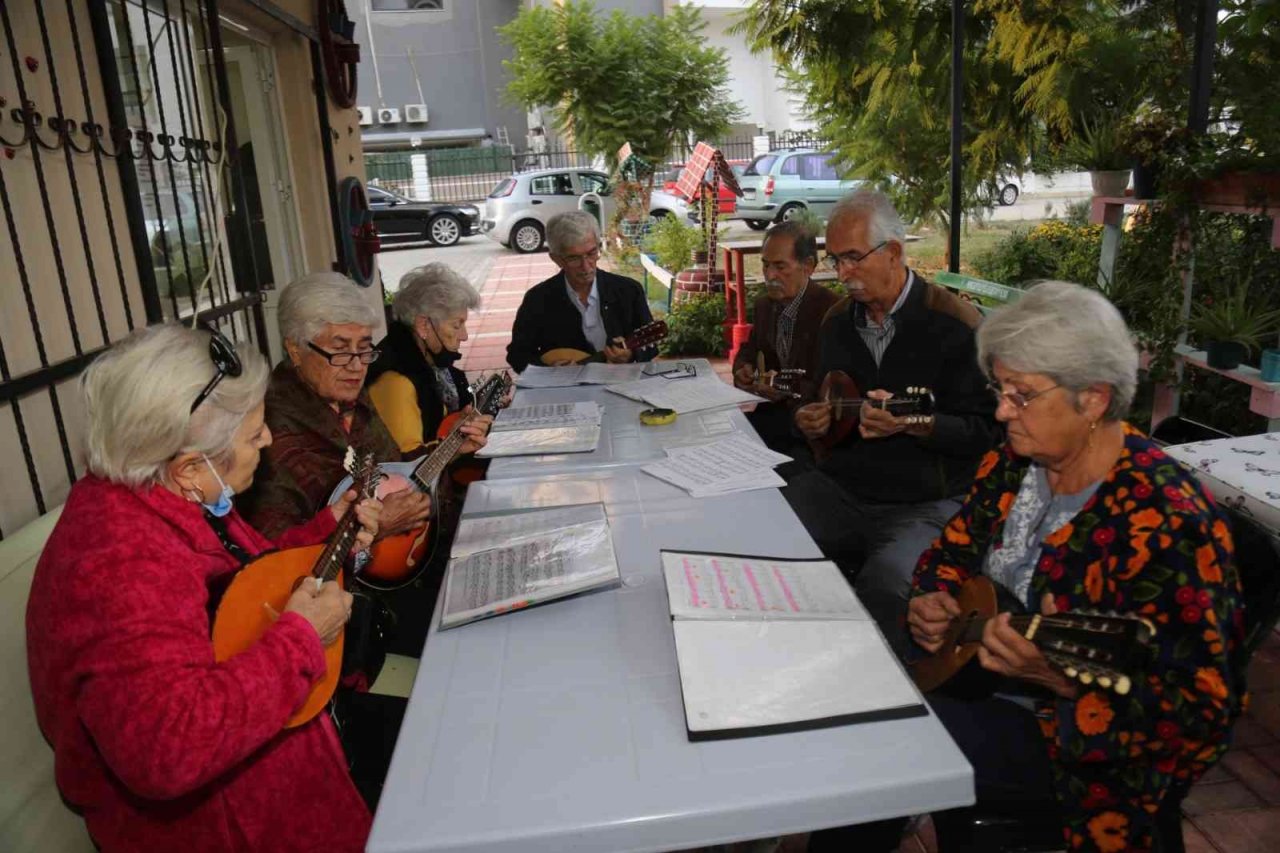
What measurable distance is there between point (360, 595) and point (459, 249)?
50.4 feet

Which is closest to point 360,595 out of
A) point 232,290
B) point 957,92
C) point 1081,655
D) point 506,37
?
point 1081,655

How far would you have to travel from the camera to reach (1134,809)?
142cm

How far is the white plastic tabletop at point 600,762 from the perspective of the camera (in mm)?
1052

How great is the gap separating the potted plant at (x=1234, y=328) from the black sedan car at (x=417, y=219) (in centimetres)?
1481

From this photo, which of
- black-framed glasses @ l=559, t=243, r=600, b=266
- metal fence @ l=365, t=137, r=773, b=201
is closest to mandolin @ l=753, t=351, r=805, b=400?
black-framed glasses @ l=559, t=243, r=600, b=266

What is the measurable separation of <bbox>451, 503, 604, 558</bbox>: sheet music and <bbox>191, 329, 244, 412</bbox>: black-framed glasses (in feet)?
1.95

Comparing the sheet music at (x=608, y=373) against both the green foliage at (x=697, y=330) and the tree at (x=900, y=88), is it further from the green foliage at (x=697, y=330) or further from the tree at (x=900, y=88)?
the green foliage at (x=697, y=330)

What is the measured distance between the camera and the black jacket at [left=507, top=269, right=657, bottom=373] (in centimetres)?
418

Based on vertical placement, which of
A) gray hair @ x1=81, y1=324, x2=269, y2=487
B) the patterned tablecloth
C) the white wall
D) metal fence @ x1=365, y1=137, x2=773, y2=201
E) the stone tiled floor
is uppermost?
the white wall

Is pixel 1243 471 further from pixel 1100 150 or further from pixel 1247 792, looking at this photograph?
pixel 1100 150

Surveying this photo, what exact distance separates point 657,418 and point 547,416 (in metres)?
0.39

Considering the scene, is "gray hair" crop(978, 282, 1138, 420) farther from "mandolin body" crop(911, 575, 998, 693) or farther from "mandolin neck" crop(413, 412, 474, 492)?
"mandolin neck" crop(413, 412, 474, 492)

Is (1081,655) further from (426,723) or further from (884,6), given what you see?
(884,6)

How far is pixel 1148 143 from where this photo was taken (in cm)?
360
